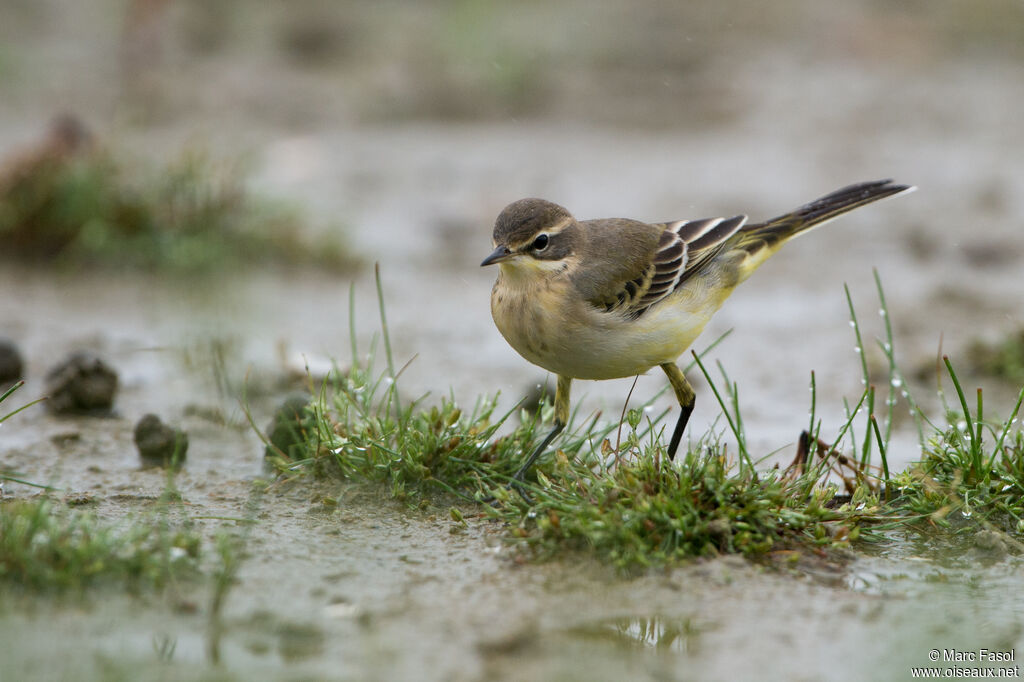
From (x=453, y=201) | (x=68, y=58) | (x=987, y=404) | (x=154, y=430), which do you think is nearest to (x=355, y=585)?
(x=154, y=430)

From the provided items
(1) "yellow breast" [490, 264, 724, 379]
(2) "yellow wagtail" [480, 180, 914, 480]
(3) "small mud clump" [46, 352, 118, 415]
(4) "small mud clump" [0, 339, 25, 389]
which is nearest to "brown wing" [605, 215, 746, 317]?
(2) "yellow wagtail" [480, 180, 914, 480]

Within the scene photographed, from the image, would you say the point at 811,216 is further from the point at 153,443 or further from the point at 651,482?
the point at 153,443

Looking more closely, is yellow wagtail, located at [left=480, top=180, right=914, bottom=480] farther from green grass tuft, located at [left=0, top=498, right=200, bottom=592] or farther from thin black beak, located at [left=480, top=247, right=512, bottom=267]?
green grass tuft, located at [left=0, top=498, right=200, bottom=592]

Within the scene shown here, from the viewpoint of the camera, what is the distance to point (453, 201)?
38.6ft

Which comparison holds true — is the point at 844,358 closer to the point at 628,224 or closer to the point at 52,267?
the point at 628,224

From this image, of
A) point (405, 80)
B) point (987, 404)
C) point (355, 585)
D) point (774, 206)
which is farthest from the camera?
point (405, 80)

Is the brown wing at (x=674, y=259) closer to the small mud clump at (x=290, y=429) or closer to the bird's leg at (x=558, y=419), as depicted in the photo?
the bird's leg at (x=558, y=419)

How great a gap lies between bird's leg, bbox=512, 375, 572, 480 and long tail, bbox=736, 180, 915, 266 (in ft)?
5.93

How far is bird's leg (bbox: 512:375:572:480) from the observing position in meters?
5.59

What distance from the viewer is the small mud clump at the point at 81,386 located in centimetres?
677

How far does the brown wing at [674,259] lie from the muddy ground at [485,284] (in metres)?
1.20

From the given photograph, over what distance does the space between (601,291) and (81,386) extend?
3.21 metres

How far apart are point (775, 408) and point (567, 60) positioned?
8.62 meters

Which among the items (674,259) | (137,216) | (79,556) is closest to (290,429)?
(79,556)
